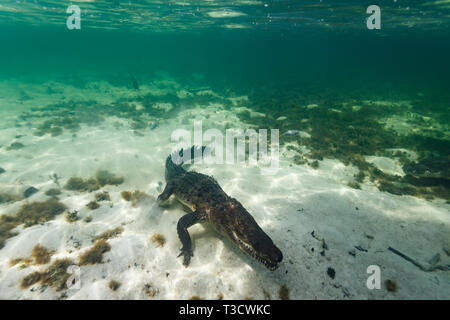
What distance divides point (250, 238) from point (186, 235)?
1.58 m

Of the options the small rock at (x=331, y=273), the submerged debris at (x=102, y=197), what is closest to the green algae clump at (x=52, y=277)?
the submerged debris at (x=102, y=197)

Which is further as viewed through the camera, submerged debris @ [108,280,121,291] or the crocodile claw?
the crocodile claw

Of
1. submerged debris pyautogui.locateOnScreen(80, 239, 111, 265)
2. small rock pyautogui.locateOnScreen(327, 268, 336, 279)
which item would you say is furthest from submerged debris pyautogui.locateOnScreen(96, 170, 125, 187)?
small rock pyautogui.locateOnScreen(327, 268, 336, 279)

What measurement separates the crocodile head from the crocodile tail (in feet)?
10.8

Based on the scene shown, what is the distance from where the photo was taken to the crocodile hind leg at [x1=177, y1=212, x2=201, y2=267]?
438 cm

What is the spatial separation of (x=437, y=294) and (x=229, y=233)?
3721mm

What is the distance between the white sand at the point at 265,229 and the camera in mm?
3766

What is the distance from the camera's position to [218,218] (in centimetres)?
457

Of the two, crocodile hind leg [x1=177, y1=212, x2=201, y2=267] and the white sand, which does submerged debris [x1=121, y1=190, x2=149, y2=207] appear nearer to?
the white sand

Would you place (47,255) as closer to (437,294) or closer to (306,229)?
(306,229)

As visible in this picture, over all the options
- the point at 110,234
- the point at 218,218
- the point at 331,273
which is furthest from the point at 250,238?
the point at 110,234

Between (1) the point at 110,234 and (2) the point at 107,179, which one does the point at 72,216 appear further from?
(2) the point at 107,179

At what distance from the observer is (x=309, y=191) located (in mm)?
6988

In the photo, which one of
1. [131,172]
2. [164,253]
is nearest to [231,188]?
[164,253]
